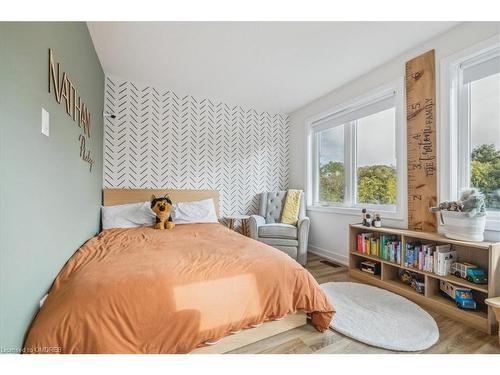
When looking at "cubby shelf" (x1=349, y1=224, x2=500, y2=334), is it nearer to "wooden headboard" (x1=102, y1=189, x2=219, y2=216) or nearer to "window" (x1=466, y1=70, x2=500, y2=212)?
"window" (x1=466, y1=70, x2=500, y2=212)

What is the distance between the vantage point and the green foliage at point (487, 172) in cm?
178

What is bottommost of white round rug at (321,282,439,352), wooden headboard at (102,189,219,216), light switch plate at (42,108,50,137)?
white round rug at (321,282,439,352)

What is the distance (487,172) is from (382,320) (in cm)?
147

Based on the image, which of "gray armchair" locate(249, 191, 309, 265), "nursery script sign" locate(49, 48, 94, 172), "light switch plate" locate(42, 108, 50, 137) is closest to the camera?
"light switch plate" locate(42, 108, 50, 137)

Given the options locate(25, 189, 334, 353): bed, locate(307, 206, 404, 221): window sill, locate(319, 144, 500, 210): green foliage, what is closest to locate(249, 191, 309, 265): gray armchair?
locate(307, 206, 404, 221): window sill

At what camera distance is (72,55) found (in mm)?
1609

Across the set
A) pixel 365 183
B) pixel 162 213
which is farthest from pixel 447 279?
pixel 162 213

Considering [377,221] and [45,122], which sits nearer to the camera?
[45,122]

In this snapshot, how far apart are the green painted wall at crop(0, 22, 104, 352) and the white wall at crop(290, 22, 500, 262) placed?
2860 millimetres

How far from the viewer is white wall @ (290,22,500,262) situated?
6.14 feet

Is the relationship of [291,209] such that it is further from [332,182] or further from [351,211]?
[351,211]

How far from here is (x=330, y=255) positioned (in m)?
3.14

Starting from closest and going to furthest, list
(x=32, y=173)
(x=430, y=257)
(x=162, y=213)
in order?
1. (x=32, y=173)
2. (x=430, y=257)
3. (x=162, y=213)
